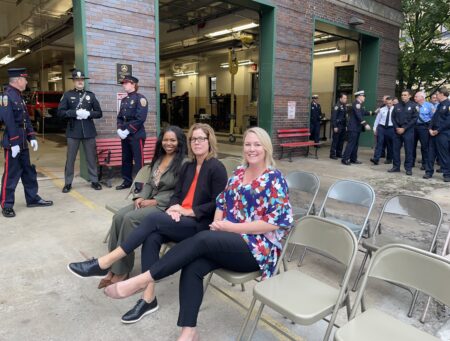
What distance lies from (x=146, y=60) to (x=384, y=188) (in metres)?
5.08

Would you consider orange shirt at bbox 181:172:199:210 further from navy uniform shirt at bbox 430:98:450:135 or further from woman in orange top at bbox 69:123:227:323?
navy uniform shirt at bbox 430:98:450:135

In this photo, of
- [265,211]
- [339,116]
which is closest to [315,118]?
[339,116]

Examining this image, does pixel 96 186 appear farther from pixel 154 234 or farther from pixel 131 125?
pixel 154 234

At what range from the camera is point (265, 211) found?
2.47 metres

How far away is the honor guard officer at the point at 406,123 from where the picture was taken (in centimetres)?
810

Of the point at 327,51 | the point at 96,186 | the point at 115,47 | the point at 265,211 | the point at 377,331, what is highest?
the point at 327,51

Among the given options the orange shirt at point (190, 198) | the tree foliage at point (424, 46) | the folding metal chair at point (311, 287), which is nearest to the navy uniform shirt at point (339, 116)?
the tree foliage at point (424, 46)

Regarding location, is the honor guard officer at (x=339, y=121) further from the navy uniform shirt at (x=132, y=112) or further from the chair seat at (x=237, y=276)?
the chair seat at (x=237, y=276)

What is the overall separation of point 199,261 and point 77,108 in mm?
4524

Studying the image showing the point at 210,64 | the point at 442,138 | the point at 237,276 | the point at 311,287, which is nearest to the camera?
the point at 311,287

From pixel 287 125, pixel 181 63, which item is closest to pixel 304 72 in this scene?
pixel 287 125

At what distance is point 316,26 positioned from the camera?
10.8 m

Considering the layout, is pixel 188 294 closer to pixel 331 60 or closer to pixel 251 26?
pixel 251 26

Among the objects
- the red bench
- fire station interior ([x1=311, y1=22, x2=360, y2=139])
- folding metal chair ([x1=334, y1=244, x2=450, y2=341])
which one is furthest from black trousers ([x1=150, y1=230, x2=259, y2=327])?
fire station interior ([x1=311, y1=22, x2=360, y2=139])
